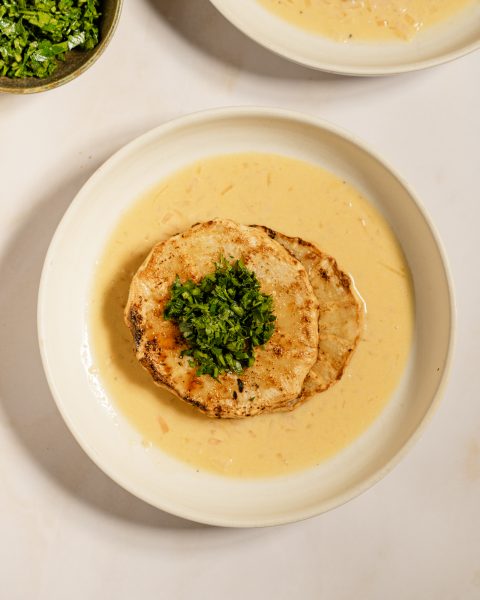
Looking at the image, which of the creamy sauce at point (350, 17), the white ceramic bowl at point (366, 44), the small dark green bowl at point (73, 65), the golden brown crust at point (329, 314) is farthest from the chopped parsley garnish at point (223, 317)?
the creamy sauce at point (350, 17)

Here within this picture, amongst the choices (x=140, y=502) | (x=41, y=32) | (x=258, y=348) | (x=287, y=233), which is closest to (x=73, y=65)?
(x=41, y=32)

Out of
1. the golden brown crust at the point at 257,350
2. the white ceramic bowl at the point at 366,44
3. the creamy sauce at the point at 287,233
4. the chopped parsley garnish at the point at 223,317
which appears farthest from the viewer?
the white ceramic bowl at the point at 366,44

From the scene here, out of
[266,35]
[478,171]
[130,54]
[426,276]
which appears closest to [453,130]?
[478,171]

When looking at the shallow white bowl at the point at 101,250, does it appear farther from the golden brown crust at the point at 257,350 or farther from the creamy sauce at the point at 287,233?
the golden brown crust at the point at 257,350

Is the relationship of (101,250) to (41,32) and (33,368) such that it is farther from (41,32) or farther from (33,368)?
(41,32)

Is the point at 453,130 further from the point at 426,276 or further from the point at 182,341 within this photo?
the point at 182,341

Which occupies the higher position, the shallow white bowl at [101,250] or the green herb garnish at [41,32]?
the green herb garnish at [41,32]

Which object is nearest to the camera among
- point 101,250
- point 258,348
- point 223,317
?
point 223,317
